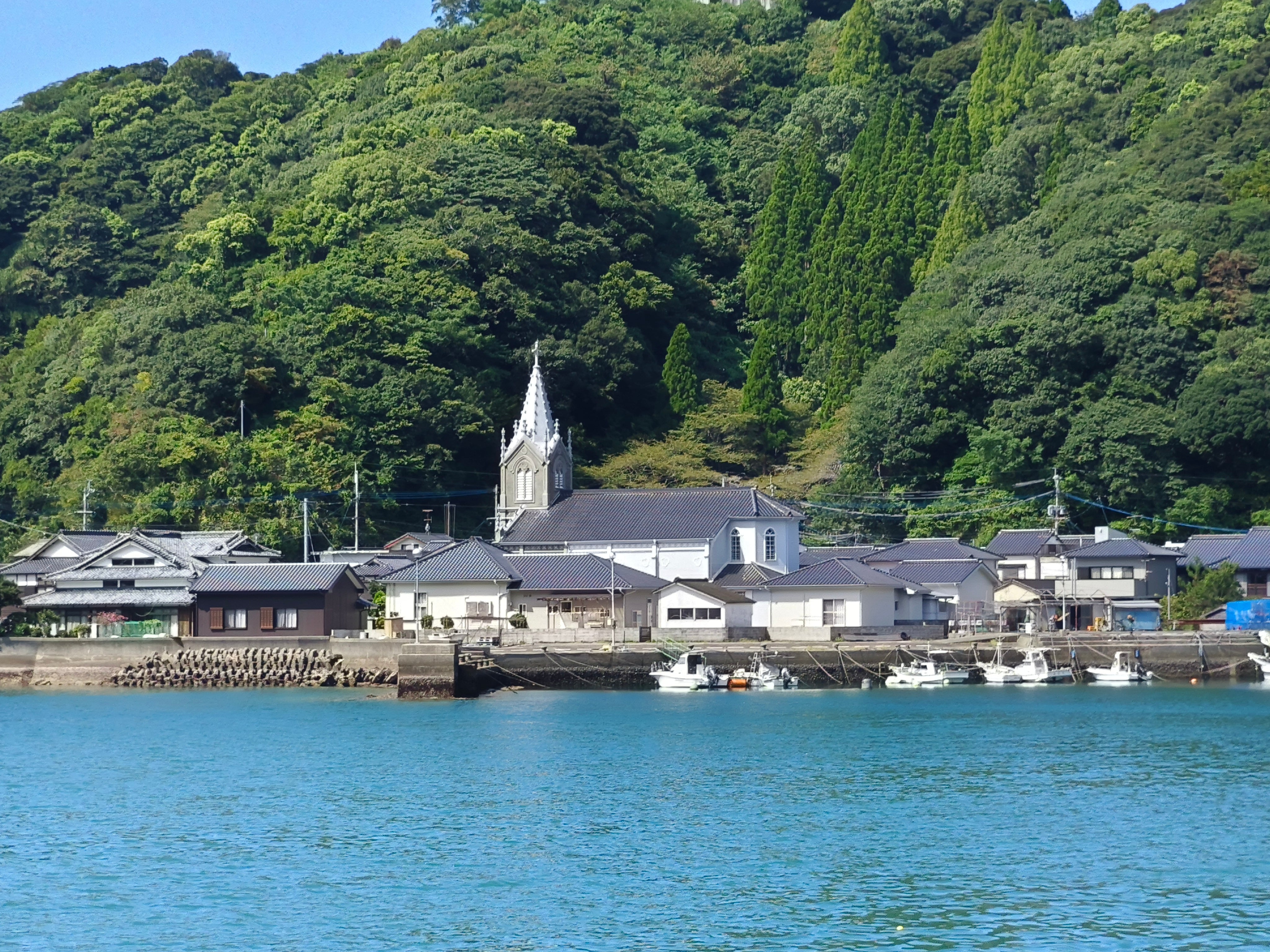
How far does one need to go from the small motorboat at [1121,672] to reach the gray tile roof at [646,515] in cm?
1205

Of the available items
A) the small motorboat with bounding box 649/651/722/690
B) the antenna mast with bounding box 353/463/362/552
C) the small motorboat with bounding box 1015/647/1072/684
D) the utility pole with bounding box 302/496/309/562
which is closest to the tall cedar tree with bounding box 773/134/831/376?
the antenna mast with bounding box 353/463/362/552

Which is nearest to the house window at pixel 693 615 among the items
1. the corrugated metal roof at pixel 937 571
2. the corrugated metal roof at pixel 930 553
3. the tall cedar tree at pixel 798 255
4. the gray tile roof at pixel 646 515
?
the gray tile roof at pixel 646 515

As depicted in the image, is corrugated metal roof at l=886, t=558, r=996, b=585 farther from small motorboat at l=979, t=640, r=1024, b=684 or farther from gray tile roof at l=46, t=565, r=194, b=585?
gray tile roof at l=46, t=565, r=194, b=585

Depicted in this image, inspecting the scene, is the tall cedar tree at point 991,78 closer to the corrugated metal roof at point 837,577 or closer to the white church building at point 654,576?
the white church building at point 654,576

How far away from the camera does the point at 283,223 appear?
7900 centimetres

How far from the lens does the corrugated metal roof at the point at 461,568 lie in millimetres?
52062

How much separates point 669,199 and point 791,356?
42.2ft

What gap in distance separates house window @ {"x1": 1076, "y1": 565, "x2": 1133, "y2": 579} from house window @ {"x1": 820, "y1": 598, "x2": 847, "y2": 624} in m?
10.5

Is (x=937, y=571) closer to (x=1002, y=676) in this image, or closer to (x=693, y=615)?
(x=1002, y=676)

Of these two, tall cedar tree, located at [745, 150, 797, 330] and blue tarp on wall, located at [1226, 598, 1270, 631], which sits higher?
tall cedar tree, located at [745, 150, 797, 330]

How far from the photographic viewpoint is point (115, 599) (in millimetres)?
52938

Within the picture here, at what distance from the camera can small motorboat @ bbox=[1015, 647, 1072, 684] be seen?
47.5m

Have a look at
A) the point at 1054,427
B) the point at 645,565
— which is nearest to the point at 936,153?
the point at 1054,427

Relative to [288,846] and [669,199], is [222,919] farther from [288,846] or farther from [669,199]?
[669,199]
